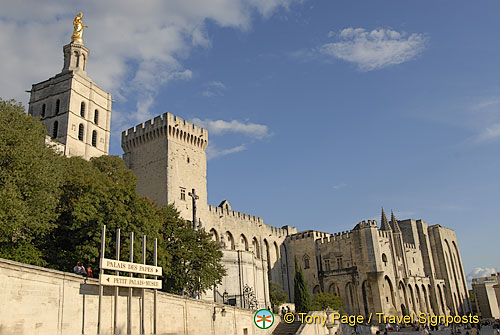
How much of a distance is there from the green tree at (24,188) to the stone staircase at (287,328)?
48.7 ft

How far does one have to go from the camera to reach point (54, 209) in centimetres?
1928

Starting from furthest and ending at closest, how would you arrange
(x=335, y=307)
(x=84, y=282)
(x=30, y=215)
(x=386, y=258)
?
(x=386, y=258)
(x=335, y=307)
(x=30, y=215)
(x=84, y=282)

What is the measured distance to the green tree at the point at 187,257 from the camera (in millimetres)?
24062

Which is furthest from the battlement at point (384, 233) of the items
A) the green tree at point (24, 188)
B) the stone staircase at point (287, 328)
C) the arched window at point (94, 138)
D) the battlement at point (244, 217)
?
the green tree at point (24, 188)

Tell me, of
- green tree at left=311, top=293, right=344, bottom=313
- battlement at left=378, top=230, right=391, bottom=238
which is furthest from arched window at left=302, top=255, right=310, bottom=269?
green tree at left=311, top=293, right=344, bottom=313

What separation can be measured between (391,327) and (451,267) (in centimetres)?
2635

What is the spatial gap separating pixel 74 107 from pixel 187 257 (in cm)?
2159

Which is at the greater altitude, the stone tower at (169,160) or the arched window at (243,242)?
the stone tower at (169,160)

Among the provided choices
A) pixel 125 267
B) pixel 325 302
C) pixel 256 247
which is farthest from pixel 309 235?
pixel 125 267

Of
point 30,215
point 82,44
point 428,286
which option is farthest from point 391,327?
point 82,44

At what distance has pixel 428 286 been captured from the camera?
58.2 meters

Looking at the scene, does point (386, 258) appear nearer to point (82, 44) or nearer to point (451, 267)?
point (451, 267)

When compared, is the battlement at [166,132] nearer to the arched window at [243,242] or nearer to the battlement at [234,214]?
the battlement at [234,214]

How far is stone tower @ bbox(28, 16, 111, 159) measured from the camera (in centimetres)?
3847
